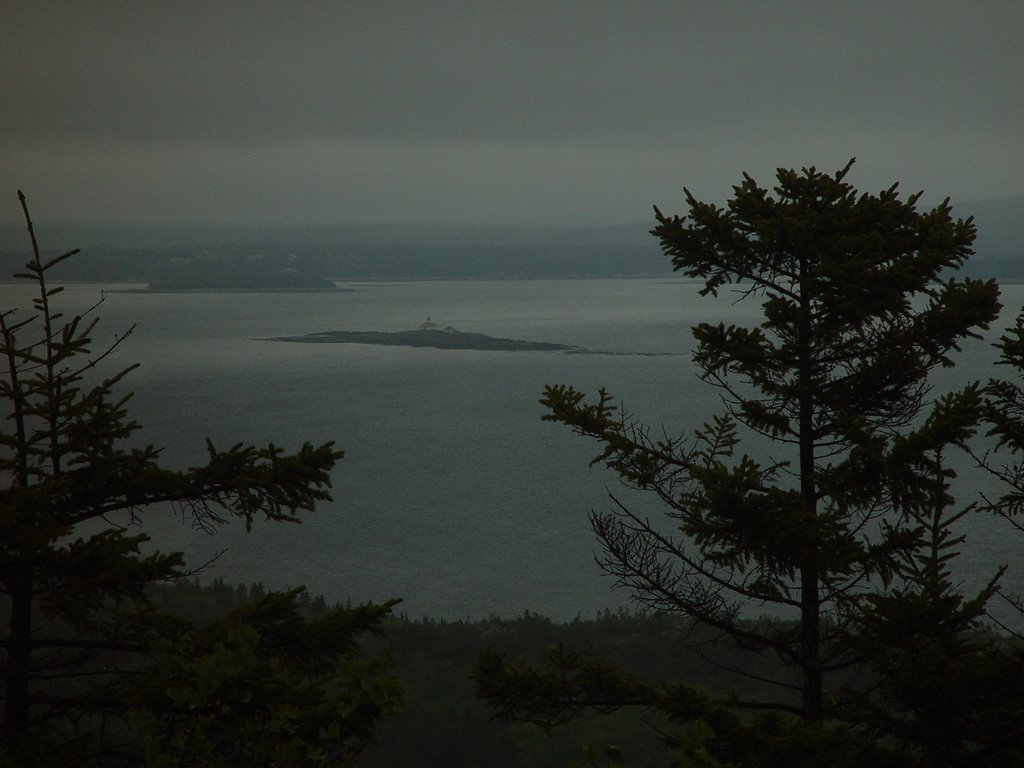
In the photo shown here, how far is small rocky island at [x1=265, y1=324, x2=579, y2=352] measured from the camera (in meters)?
93.7

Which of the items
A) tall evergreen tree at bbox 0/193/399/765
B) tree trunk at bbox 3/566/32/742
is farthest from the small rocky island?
tree trunk at bbox 3/566/32/742

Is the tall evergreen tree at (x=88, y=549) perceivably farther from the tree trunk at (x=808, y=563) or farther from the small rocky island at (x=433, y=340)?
the small rocky island at (x=433, y=340)

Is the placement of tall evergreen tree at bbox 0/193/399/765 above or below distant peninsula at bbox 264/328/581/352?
above

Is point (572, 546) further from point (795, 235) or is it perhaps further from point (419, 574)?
point (795, 235)

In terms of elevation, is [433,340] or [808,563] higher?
[808,563]

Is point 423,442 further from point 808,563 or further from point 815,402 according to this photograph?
point 808,563

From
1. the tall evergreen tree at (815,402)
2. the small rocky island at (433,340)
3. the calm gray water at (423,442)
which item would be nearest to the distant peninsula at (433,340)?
the small rocky island at (433,340)

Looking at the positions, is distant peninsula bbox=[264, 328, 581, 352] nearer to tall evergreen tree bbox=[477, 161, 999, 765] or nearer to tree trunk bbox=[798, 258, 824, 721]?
tall evergreen tree bbox=[477, 161, 999, 765]

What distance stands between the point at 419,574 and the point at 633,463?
24.7 metres

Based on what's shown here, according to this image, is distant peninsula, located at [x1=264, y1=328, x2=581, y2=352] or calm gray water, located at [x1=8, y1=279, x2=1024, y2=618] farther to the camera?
distant peninsula, located at [x1=264, y1=328, x2=581, y2=352]

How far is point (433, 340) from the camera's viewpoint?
336 ft

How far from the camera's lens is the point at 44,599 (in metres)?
6.22

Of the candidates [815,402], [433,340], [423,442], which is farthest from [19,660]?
[433,340]

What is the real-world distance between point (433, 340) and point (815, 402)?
95.0 meters
